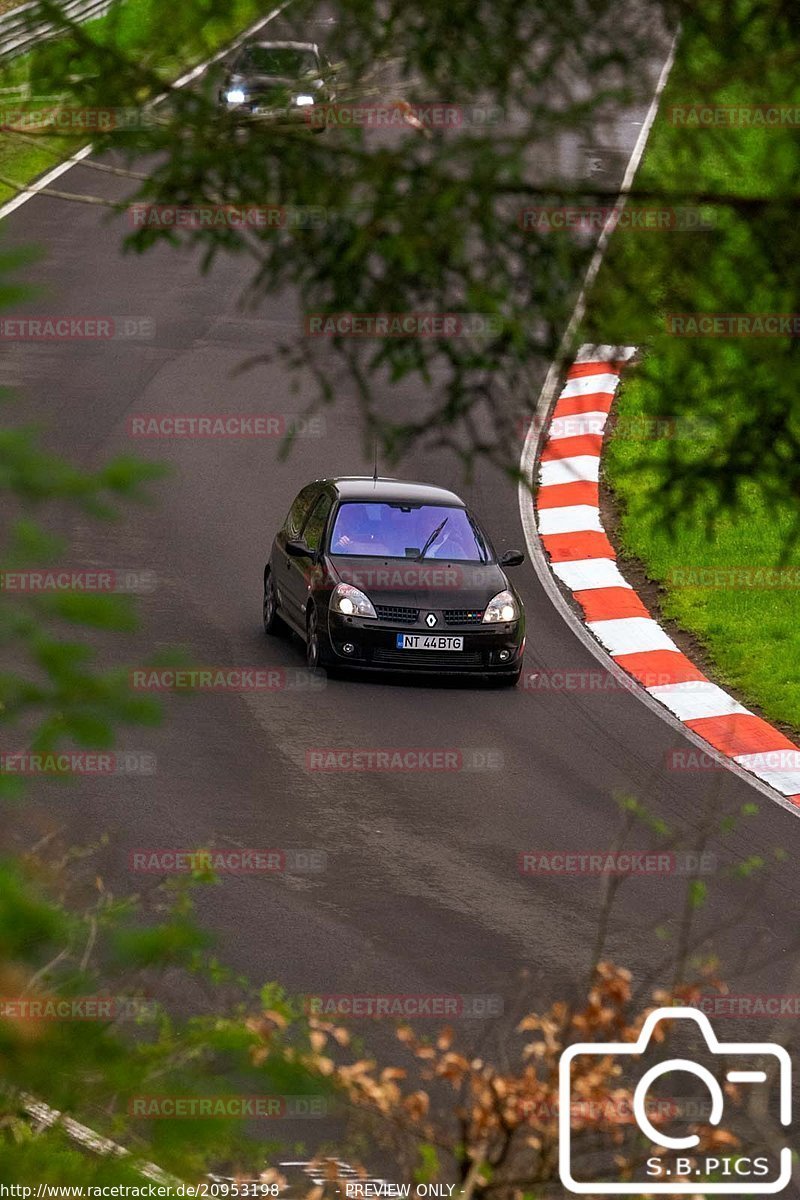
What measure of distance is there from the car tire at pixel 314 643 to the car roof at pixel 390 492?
4.62ft

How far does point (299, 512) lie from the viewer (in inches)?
674

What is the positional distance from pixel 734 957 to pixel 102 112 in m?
6.70

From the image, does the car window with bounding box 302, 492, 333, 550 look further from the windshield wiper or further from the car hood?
the windshield wiper

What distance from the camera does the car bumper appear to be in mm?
15367

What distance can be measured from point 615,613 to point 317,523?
143 inches

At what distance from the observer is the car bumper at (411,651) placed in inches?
605

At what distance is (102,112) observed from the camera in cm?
595

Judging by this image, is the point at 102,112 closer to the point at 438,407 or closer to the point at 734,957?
the point at 438,407

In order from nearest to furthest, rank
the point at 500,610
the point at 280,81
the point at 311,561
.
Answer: the point at 280,81 < the point at 500,610 < the point at 311,561

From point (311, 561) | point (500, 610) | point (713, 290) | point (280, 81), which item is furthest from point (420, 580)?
point (713, 290)

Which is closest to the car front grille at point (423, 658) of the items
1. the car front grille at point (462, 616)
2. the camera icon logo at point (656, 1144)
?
the car front grille at point (462, 616)

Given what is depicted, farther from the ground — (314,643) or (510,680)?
(314,643)

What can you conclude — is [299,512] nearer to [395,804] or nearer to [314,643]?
[314,643]

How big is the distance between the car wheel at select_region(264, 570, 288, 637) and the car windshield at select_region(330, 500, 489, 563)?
112cm
